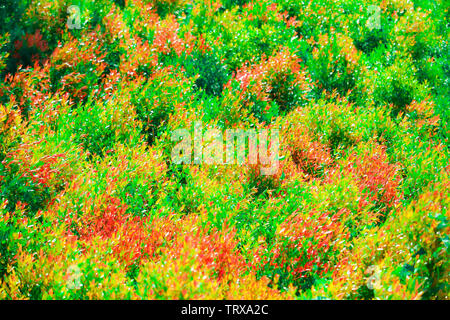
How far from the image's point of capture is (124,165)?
14.0ft

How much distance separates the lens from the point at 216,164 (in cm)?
456

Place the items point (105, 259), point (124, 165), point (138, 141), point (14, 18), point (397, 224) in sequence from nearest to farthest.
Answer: point (105, 259) → point (397, 224) → point (124, 165) → point (138, 141) → point (14, 18)

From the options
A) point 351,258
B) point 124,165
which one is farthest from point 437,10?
point 124,165

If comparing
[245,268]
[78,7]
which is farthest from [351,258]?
[78,7]

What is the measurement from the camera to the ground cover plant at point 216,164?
321cm

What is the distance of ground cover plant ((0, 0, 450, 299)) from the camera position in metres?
3.21

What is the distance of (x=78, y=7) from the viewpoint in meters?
6.05

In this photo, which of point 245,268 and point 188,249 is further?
point 245,268

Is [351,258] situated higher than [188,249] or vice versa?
[188,249]

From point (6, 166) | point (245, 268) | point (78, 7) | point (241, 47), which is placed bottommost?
point (245, 268)

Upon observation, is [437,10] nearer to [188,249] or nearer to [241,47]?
[241,47]

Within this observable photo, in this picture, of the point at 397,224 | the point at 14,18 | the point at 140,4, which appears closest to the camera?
the point at 397,224

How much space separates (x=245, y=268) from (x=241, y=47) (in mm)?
3865

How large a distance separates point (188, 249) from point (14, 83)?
10.7ft
